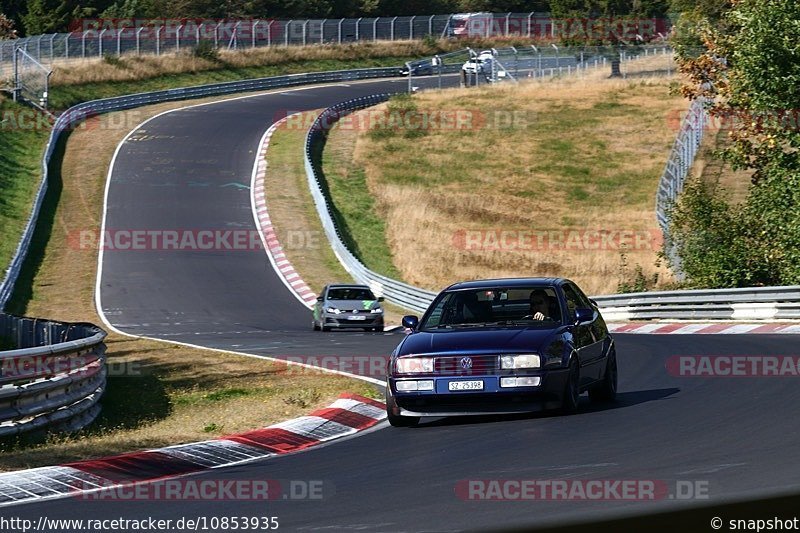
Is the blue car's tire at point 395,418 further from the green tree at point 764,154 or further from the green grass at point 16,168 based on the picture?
the green grass at point 16,168

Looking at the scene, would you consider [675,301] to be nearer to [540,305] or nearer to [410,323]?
[540,305]

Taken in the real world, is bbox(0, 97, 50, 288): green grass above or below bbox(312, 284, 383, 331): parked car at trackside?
above

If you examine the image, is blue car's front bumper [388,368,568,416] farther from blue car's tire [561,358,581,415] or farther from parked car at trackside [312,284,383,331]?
parked car at trackside [312,284,383,331]

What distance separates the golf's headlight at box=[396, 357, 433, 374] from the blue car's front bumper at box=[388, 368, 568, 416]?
73mm

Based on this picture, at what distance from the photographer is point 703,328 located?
26172 millimetres

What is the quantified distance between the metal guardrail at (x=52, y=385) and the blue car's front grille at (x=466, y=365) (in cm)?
398

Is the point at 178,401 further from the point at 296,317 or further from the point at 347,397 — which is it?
the point at 296,317

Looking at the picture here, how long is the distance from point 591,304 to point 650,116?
51598 millimetres

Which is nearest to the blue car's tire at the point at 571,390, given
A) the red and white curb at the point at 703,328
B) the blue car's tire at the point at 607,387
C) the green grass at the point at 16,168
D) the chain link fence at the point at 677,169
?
the blue car's tire at the point at 607,387

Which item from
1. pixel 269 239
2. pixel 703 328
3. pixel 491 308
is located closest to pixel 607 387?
pixel 491 308

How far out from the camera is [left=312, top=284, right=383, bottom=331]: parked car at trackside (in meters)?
30.3

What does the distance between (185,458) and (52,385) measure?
2.98 meters

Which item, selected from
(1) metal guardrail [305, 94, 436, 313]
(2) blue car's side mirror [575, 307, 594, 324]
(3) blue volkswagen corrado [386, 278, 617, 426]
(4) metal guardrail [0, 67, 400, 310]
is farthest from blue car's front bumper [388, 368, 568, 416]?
(4) metal guardrail [0, 67, 400, 310]

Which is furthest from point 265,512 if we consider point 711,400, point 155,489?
point 711,400
